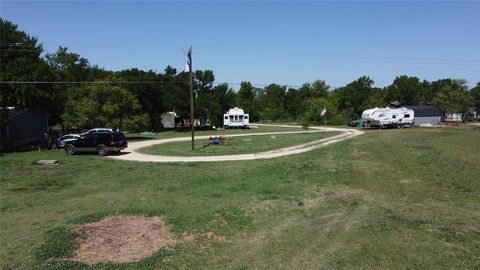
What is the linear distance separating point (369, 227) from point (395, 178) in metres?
7.18

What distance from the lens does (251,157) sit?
24875mm

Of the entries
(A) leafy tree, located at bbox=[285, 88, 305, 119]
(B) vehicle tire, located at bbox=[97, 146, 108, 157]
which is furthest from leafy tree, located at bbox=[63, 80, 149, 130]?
(A) leafy tree, located at bbox=[285, 88, 305, 119]

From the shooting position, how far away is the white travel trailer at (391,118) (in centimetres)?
5238

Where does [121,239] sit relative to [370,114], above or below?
below

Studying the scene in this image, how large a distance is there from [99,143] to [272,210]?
62.6 feet

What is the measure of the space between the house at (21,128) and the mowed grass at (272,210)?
16483mm

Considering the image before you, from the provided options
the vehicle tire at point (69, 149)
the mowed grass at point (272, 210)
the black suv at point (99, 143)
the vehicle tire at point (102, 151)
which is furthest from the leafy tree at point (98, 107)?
the mowed grass at point (272, 210)

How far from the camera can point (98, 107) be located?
133 feet

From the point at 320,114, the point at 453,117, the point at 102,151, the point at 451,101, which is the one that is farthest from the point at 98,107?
the point at 453,117

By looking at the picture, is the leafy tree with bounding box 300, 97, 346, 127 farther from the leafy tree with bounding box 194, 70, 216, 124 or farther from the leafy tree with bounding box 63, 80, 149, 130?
the leafy tree with bounding box 63, 80, 149, 130

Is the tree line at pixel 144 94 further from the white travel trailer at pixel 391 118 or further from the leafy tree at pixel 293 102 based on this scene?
the white travel trailer at pixel 391 118

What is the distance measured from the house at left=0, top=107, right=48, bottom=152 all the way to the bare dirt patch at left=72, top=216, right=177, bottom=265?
26219mm

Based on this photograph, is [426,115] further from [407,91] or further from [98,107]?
[98,107]

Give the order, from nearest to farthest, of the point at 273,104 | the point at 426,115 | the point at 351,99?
1. the point at 426,115
2. the point at 351,99
3. the point at 273,104
